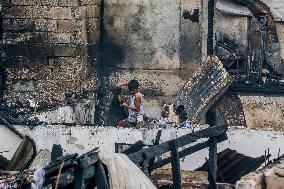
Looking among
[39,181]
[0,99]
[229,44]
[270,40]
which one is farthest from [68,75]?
[39,181]

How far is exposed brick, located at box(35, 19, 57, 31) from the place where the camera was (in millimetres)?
10562

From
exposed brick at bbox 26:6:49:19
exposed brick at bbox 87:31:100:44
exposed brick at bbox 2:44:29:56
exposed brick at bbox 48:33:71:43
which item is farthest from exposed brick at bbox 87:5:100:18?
exposed brick at bbox 2:44:29:56

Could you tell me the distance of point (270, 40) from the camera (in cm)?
1162

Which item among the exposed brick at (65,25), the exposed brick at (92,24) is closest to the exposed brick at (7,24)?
the exposed brick at (65,25)

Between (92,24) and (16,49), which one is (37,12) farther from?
(92,24)

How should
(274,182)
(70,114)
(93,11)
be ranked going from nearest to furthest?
(274,182)
(70,114)
(93,11)

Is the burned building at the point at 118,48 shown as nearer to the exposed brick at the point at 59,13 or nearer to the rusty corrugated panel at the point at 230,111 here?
the exposed brick at the point at 59,13

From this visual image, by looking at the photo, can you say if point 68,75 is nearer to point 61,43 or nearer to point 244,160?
point 61,43

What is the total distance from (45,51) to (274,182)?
650cm

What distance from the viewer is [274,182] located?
5.31 m

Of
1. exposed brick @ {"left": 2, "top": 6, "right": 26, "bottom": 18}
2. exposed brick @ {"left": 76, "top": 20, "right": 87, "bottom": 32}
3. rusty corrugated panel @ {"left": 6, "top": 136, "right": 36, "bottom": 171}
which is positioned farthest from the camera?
exposed brick @ {"left": 76, "top": 20, "right": 87, "bottom": 32}

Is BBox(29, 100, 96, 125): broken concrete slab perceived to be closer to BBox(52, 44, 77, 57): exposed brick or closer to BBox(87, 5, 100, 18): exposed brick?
BBox(52, 44, 77, 57): exposed brick

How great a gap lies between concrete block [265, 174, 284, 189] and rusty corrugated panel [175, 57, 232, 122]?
5461mm

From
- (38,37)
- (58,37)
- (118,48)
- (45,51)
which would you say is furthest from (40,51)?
(118,48)
